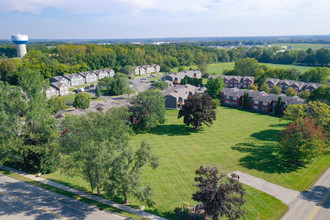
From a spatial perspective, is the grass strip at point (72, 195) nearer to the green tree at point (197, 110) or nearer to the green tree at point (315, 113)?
the green tree at point (197, 110)

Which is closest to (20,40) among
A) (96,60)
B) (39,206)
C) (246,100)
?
(96,60)

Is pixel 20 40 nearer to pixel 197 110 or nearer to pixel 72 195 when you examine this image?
pixel 197 110

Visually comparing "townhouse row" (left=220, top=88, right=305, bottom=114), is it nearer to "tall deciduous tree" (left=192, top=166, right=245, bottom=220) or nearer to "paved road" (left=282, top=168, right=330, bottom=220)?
"paved road" (left=282, top=168, right=330, bottom=220)

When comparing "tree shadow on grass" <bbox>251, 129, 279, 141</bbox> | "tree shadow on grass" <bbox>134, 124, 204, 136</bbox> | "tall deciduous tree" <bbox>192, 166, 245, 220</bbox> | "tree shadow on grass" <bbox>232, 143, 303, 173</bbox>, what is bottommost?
"tree shadow on grass" <bbox>232, 143, 303, 173</bbox>

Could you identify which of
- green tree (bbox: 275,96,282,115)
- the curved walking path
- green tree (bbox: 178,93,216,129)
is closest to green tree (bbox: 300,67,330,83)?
green tree (bbox: 275,96,282,115)

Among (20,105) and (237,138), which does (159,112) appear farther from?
(20,105)

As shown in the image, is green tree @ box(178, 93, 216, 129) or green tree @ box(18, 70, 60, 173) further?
green tree @ box(178, 93, 216, 129)
